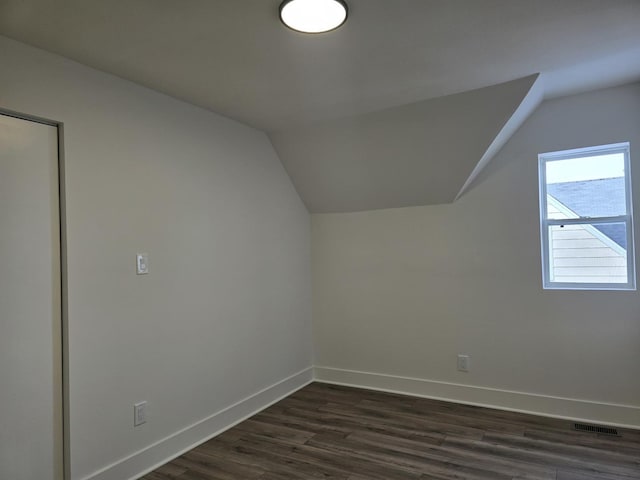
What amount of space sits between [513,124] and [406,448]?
7.87 ft

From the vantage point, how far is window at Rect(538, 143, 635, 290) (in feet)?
10.3

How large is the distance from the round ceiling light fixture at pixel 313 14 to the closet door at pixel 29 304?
1370 millimetres

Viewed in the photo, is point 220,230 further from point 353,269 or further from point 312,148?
point 353,269

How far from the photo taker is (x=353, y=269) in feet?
13.8

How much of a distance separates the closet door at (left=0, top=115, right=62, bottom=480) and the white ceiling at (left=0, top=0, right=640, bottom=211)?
57cm

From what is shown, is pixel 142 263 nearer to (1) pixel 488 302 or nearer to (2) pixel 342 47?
(2) pixel 342 47

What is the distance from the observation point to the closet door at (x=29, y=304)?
6.73 feet

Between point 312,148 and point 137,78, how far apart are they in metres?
1.56

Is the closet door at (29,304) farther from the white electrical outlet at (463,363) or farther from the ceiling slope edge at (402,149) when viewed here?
the white electrical outlet at (463,363)

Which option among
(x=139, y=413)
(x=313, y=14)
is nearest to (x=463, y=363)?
(x=139, y=413)

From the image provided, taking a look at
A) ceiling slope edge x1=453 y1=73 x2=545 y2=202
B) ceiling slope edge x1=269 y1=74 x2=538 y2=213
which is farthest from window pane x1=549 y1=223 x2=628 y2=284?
ceiling slope edge x1=269 y1=74 x2=538 y2=213

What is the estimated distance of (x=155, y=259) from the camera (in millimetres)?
2750

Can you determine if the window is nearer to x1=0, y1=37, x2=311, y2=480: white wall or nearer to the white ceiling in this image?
the white ceiling

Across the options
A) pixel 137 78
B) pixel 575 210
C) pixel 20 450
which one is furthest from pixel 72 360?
pixel 575 210
